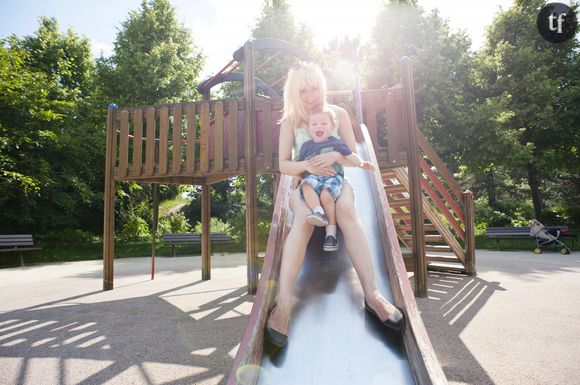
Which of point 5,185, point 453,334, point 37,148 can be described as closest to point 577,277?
point 453,334

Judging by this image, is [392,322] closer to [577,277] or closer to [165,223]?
[577,277]

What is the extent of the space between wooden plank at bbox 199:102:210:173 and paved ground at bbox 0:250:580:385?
2.06 metres

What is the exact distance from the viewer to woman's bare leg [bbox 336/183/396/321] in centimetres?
→ 187

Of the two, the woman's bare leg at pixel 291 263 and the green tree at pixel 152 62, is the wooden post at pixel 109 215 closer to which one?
the woman's bare leg at pixel 291 263

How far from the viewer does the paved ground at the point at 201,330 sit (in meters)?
2.45

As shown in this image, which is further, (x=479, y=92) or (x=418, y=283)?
(x=479, y=92)

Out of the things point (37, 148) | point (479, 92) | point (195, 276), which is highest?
point (479, 92)

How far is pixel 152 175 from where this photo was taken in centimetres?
556

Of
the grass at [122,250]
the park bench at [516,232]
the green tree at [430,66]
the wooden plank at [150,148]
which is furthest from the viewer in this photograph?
the green tree at [430,66]

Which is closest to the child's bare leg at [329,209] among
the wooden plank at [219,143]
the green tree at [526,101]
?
the wooden plank at [219,143]

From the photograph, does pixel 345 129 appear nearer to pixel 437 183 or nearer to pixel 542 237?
pixel 437 183

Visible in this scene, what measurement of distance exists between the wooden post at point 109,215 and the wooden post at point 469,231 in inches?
251

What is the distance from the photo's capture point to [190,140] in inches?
214

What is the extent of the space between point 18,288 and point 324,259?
6.61 metres
